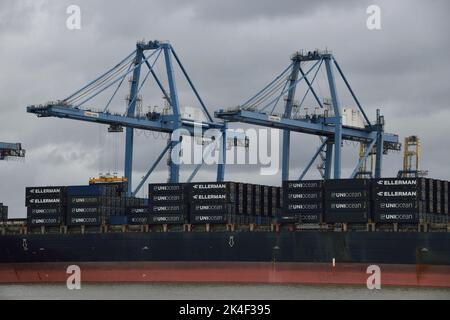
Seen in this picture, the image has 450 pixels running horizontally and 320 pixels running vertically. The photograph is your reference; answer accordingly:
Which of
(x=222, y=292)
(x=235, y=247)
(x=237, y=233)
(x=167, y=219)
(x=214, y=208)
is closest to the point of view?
(x=222, y=292)

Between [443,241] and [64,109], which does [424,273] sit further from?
[64,109]

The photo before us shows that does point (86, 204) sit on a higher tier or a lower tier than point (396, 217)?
higher

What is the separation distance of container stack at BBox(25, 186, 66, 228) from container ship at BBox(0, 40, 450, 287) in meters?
0.10

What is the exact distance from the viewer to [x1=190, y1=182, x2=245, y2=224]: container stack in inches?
2817

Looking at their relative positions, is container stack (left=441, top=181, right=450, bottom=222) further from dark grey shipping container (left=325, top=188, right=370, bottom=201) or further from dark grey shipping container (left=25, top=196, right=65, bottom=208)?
dark grey shipping container (left=25, top=196, right=65, bottom=208)

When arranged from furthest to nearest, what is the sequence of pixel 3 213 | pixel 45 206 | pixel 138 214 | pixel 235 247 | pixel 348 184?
pixel 3 213 → pixel 45 206 → pixel 138 214 → pixel 235 247 → pixel 348 184

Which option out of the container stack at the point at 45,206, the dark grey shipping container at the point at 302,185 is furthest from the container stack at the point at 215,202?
the container stack at the point at 45,206

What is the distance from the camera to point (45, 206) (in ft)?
255

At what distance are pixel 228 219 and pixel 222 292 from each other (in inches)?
549

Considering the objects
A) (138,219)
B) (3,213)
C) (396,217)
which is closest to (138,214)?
(138,219)

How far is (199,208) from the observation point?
238 feet

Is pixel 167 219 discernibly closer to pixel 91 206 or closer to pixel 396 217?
pixel 91 206
